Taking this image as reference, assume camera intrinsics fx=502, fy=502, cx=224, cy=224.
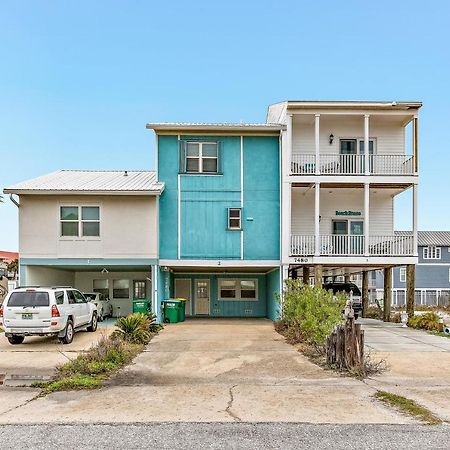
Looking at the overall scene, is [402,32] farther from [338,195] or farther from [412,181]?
[338,195]

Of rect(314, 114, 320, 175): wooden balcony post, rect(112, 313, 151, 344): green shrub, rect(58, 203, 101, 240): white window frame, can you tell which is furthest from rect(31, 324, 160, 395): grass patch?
rect(314, 114, 320, 175): wooden balcony post

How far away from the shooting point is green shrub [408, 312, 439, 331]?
2090 centimetres

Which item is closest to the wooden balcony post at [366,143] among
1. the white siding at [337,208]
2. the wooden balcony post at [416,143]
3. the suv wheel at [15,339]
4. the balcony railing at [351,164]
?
the balcony railing at [351,164]

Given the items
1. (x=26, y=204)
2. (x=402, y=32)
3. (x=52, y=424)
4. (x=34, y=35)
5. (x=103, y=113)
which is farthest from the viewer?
(x=103, y=113)

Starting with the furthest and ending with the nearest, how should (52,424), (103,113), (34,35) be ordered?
(103,113) < (34,35) < (52,424)

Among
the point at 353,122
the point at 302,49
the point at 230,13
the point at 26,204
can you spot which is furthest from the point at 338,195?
the point at 26,204

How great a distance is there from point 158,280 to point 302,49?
10908mm

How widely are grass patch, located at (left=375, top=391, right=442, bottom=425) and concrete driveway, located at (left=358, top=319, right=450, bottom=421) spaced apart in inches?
7.6

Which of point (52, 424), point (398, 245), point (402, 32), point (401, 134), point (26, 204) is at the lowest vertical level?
point (52, 424)

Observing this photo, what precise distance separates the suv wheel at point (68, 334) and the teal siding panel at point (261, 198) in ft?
28.5

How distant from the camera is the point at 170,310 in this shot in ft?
73.3

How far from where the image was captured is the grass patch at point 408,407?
7.44m

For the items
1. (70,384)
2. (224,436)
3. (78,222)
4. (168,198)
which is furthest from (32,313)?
(224,436)

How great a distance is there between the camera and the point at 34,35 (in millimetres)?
17922
